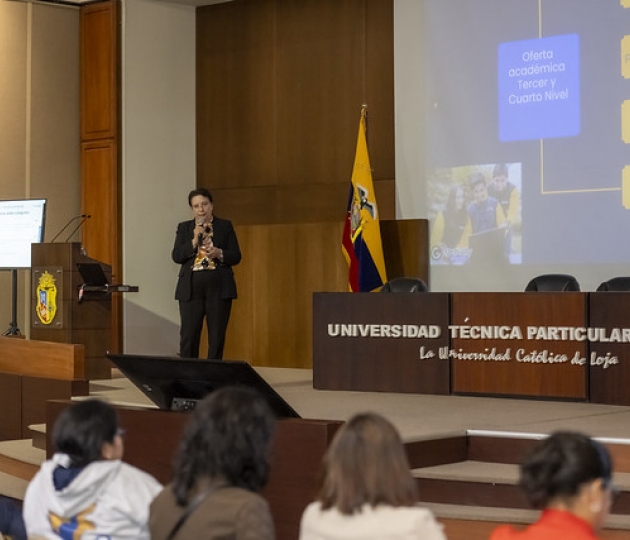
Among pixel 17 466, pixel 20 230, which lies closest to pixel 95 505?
pixel 17 466

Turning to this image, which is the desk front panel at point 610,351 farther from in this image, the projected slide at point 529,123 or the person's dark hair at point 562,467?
the person's dark hair at point 562,467

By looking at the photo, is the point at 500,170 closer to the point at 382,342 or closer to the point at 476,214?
the point at 476,214

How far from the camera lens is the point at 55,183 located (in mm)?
10508

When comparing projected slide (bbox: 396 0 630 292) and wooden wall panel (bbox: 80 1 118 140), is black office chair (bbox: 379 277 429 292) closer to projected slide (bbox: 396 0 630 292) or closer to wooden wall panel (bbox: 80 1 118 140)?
projected slide (bbox: 396 0 630 292)

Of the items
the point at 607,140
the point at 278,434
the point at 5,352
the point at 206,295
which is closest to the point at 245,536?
the point at 278,434

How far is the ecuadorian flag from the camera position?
346 inches

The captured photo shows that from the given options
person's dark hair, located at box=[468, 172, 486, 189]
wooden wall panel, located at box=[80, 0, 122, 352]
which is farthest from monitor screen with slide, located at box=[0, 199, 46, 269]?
person's dark hair, located at box=[468, 172, 486, 189]

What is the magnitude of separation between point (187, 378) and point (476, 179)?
4835 millimetres

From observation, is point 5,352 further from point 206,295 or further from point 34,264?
point 206,295

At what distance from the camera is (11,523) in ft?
13.5

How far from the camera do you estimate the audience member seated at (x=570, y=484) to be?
212cm

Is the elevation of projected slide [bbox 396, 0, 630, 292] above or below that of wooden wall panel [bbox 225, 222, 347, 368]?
above

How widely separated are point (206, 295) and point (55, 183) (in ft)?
12.0

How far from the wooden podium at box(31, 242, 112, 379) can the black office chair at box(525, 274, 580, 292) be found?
Answer: 3017 millimetres
